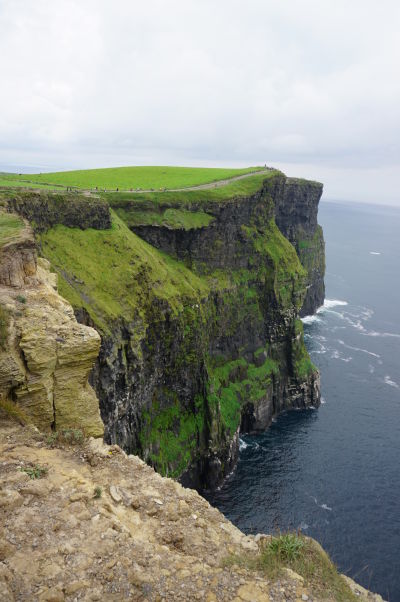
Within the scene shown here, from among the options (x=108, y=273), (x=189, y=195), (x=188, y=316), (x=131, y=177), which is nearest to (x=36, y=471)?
(x=108, y=273)

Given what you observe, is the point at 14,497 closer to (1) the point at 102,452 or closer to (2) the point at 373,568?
(1) the point at 102,452

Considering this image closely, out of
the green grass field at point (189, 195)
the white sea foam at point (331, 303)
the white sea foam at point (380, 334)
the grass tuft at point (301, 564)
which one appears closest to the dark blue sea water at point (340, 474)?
the white sea foam at point (380, 334)

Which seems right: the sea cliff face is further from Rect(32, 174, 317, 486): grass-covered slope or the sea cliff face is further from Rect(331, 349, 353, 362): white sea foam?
Rect(331, 349, 353, 362): white sea foam

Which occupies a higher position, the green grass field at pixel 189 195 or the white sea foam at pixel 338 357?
the green grass field at pixel 189 195

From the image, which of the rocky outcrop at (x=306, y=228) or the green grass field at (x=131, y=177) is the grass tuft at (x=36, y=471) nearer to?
the green grass field at (x=131, y=177)

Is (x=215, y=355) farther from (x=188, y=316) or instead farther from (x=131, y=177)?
(x=131, y=177)

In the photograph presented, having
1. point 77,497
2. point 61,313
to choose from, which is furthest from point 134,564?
point 61,313
